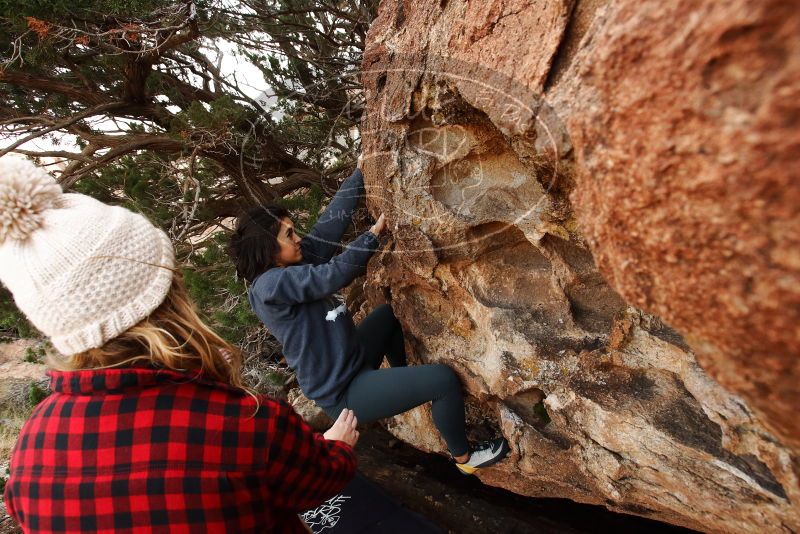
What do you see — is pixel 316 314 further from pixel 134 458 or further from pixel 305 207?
pixel 305 207

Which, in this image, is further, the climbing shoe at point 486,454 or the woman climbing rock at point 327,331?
the climbing shoe at point 486,454

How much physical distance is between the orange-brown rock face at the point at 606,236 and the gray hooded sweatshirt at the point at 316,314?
16.9 inches

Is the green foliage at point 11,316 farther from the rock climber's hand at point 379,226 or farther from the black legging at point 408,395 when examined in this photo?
the rock climber's hand at point 379,226

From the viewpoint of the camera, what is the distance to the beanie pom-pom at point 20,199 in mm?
1062

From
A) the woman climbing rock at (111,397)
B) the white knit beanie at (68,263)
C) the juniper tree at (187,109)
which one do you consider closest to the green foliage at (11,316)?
the juniper tree at (187,109)

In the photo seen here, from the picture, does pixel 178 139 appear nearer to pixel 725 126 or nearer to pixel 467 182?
pixel 467 182

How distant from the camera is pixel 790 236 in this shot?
76 cm

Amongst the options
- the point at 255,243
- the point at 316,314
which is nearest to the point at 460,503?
the point at 316,314

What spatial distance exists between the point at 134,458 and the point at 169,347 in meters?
0.27

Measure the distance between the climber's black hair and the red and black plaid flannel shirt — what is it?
103 centimetres

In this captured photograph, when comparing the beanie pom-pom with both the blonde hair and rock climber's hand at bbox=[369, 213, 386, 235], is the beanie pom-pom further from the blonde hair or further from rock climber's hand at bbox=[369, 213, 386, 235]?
rock climber's hand at bbox=[369, 213, 386, 235]

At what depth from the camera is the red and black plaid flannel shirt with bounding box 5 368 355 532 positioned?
44.8 inches

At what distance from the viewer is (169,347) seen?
1.19m

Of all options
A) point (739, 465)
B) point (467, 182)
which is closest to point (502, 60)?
point (467, 182)
